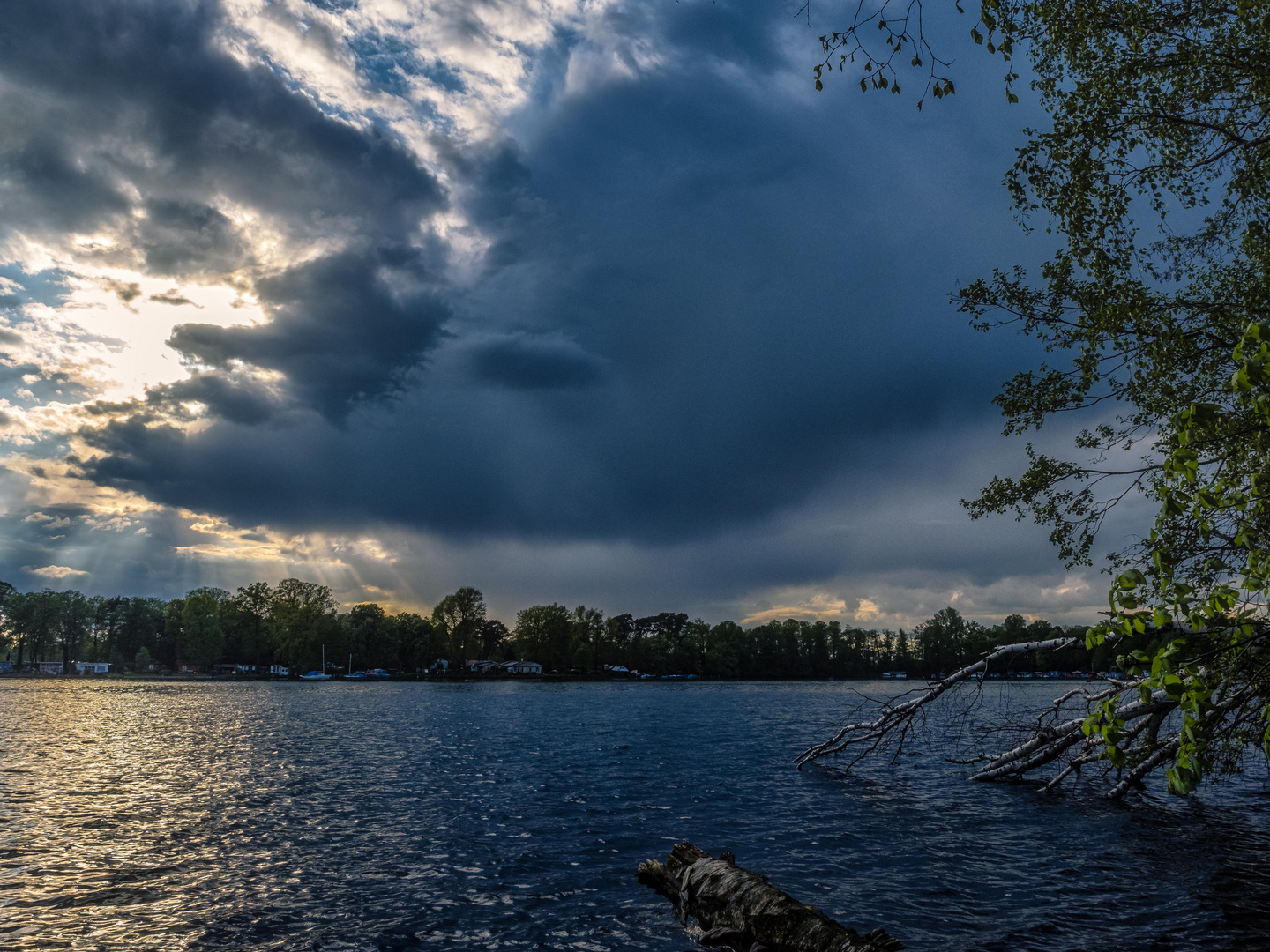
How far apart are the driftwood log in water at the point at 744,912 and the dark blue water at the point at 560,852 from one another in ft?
1.95

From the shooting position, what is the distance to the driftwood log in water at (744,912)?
31.7 ft

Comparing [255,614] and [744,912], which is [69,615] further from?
[744,912]

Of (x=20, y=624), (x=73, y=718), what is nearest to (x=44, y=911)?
(x=73, y=718)

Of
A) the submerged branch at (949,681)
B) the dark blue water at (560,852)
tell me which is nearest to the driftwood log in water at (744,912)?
the dark blue water at (560,852)

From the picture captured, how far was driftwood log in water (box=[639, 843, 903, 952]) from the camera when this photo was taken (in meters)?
9.66

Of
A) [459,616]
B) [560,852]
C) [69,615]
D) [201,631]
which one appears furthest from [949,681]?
[69,615]

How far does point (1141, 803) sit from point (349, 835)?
2551 centimetres

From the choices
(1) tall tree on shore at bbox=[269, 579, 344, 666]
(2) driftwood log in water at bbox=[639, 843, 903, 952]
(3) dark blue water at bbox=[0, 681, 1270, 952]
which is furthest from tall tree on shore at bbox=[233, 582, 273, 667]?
(2) driftwood log in water at bbox=[639, 843, 903, 952]

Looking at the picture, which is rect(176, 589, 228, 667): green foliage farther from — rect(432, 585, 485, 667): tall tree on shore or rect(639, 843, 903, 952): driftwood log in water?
rect(639, 843, 903, 952): driftwood log in water

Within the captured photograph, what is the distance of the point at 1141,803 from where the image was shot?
2336 cm

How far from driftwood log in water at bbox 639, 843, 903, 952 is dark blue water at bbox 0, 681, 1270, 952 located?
1.95 feet

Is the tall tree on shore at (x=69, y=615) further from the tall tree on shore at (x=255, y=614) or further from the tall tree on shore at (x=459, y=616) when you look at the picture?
the tall tree on shore at (x=459, y=616)

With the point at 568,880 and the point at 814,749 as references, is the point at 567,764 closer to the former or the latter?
the point at 814,749

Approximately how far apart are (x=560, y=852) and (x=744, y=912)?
8437mm
